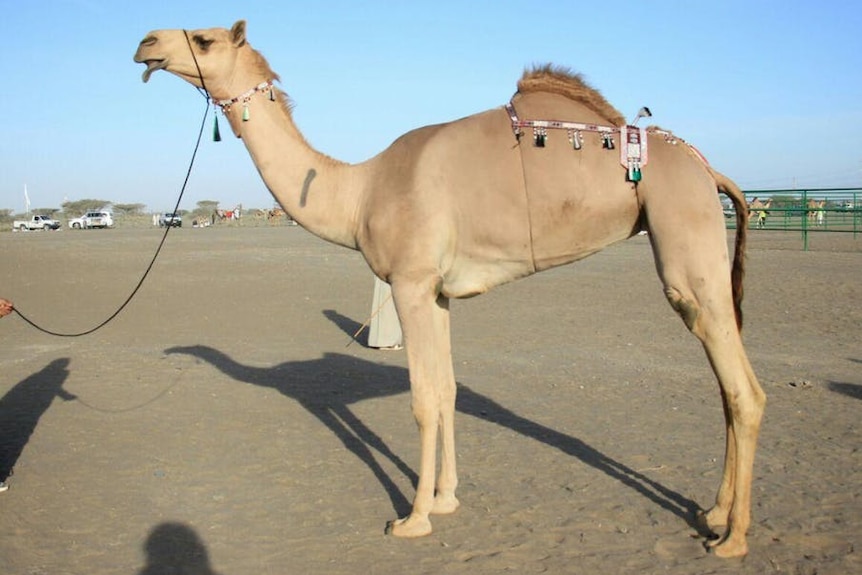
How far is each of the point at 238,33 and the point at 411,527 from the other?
3.64 metres

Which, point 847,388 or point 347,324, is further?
point 347,324

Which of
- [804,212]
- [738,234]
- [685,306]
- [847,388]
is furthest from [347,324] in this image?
[804,212]

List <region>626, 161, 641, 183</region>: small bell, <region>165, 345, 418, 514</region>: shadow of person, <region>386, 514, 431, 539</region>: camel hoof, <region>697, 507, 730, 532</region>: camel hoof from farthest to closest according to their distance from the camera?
<region>165, 345, 418, 514</region>: shadow of person
<region>386, 514, 431, 539</region>: camel hoof
<region>697, 507, 730, 532</region>: camel hoof
<region>626, 161, 641, 183</region>: small bell

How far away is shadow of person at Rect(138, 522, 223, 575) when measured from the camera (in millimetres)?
5066

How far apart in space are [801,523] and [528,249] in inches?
98.1

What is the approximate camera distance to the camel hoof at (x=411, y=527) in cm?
556

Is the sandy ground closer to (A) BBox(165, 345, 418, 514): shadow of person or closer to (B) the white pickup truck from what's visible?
(A) BBox(165, 345, 418, 514): shadow of person

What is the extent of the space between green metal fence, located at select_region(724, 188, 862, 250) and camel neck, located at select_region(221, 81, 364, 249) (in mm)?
25208

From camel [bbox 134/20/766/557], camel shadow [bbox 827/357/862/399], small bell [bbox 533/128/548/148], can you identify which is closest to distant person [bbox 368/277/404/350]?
camel shadow [bbox 827/357/862/399]

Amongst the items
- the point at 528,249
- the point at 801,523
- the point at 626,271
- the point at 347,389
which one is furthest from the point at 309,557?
the point at 626,271

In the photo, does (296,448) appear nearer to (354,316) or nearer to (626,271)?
(354,316)

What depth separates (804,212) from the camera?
30953 mm

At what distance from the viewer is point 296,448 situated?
A: 7.59 m

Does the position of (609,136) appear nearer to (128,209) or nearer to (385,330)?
(385,330)
